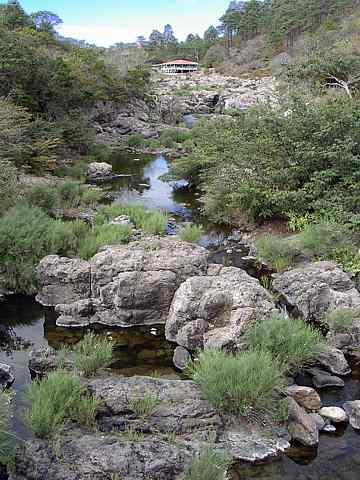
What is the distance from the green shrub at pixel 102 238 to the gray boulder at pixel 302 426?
7512 millimetres

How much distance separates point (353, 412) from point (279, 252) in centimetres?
640

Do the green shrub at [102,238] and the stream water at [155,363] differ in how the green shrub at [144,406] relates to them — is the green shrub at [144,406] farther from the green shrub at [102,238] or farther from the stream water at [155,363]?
the green shrub at [102,238]

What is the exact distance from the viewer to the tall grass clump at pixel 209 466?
19.4ft

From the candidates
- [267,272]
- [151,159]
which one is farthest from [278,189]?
[151,159]

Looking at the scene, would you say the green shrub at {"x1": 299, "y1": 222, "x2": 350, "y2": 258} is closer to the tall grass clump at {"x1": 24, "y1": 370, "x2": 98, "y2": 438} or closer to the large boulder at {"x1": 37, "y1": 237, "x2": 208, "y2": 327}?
the large boulder at {"x1": 37, "y1": 237, "x2": 208, "y2": 327}

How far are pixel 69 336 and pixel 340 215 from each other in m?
8.33

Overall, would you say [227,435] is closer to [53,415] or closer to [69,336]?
[53,415]

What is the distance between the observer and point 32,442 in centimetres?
655

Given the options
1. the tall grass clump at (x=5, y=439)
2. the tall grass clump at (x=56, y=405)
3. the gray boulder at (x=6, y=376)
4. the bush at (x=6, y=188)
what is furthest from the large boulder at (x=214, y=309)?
the bush at (x=6, y=188)

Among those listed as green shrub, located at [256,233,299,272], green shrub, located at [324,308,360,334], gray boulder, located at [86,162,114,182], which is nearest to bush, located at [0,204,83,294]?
green shrub, located at [256,233,299,272]

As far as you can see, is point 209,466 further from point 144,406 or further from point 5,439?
point 5,439

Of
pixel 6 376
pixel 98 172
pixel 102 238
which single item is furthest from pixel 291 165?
pixel 98 172

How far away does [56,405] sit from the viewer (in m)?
6.87

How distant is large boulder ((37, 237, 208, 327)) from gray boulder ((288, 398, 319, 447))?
4.32 meters
